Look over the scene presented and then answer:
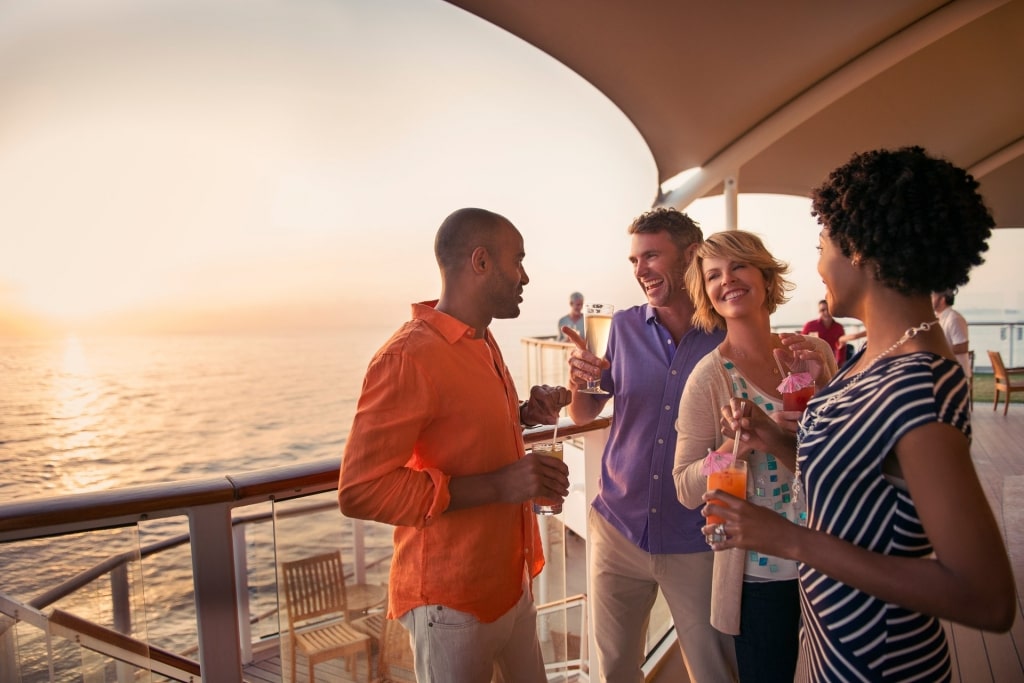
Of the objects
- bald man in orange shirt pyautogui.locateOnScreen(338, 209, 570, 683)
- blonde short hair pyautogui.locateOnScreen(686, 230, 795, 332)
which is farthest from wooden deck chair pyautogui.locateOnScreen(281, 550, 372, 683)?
blonde short hair pyautogui.locateOnScreen(686, 230, 795, 332)

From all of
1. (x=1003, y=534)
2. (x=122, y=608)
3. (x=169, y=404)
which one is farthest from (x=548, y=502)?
(x=169, y=404)

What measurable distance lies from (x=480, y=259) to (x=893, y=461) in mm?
876

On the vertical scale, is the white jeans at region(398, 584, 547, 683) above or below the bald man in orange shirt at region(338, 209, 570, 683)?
below

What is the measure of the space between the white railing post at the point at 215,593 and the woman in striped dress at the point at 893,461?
3.36 feet

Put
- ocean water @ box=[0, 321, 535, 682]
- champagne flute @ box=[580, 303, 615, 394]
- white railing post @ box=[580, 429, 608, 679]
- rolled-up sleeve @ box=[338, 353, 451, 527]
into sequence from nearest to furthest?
rolled-up sleeve @ box=[338, 353, 451, 527]
champagne flute @ box=[580, 303, 615, 394]
white railing post @ box=[580, 429, 608, 679]
ocean water @ box=[0, 321, 535, 682]

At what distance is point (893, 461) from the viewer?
985 mm

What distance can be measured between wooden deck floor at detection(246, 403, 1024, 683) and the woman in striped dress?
108cm

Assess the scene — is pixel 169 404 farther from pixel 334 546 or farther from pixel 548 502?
pixel 548 502

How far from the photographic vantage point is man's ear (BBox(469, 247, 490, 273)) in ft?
4.74

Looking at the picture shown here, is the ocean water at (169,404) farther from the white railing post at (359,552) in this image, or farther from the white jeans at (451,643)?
the white jeans at (451,643)

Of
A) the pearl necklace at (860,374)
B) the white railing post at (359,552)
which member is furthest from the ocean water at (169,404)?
the pearl necklace at (860,374)

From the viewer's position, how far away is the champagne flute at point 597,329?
73.5 inches

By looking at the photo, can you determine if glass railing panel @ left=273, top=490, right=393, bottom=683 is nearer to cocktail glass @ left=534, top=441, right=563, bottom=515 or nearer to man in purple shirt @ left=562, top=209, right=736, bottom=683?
cocktail glass @ left=534, top=441, right=563, bottom=515

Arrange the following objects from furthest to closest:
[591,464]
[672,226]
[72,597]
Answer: [591,464] < [672,226] < [72,597]
